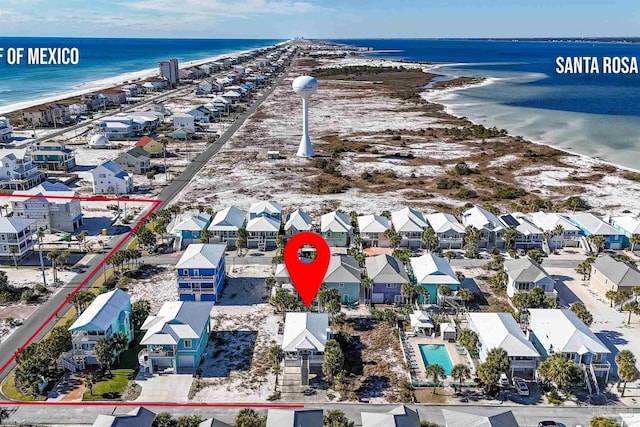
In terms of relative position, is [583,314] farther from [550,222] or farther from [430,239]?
[550,222]

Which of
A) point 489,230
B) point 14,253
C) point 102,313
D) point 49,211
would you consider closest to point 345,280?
point 102,313

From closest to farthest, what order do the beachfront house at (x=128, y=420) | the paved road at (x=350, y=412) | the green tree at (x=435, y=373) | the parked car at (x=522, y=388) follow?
the beachfront house at (x=128, y=420)
the paved road at (x=350, y=412)
the parked car at (x=522, y=388)
the green tree at (x=435, y=373)

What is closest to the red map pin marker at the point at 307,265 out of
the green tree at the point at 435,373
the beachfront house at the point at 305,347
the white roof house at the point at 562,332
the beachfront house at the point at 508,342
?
the beachfront house at the point at 305,347

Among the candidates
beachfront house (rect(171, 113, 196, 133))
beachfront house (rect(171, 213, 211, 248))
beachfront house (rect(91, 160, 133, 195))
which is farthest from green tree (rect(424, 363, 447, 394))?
beachfront house (rect(171, 113, 196, 133))

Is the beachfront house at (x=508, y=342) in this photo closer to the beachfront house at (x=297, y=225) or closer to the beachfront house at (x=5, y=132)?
the beachfront house at (x=297, y=225)

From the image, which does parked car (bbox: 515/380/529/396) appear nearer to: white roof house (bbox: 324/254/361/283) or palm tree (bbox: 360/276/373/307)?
palm tree (bbox: 360/276/373/307)

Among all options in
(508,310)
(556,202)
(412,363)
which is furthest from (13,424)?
(556,202)

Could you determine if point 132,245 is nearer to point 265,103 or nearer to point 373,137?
point 373,137
